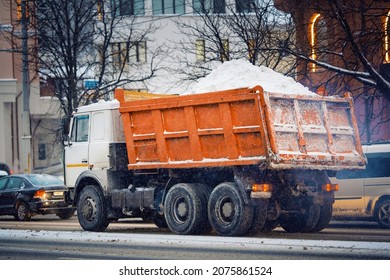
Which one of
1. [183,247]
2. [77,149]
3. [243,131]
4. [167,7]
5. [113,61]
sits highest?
[167,7]

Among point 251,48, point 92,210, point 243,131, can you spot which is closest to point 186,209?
point 243,131

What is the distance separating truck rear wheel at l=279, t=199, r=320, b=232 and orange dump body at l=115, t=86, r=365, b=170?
3.12ft

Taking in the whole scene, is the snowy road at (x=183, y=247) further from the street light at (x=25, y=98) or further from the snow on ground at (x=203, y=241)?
the street light at (x=25, y=98)

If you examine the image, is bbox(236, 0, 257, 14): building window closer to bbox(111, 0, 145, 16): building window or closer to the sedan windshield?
bbox(111, 0, 145, 16): building window

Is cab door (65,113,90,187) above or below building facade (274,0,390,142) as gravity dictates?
below

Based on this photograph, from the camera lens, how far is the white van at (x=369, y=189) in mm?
20641

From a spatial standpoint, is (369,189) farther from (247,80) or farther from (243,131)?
(243,131)

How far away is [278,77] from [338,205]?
492 centimetres

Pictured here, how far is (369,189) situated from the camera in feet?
68.5

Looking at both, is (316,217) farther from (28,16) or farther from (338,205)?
(28,16)

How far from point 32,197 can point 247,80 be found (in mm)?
11083

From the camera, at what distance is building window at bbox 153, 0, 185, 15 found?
57.7 m

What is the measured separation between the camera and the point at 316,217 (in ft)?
58.7

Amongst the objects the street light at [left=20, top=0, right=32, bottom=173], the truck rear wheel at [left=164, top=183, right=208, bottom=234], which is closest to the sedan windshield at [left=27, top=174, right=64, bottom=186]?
the street light at [left=20, top=0, right=32, bottom=173]
